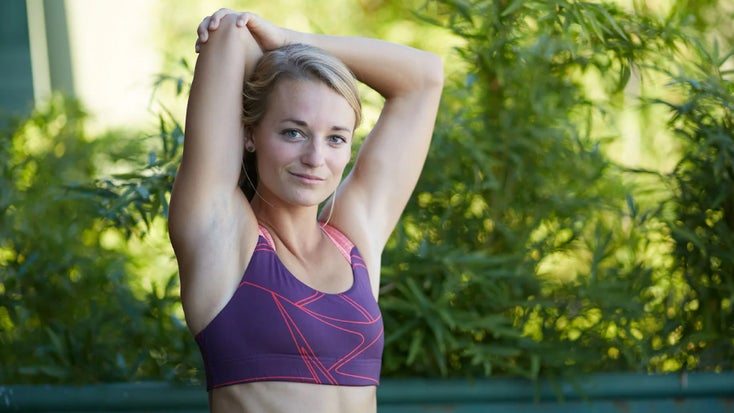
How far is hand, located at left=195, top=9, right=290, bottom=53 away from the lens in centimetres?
170

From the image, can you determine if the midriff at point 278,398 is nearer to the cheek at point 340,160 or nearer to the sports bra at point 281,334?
the sports bra at point 281,334

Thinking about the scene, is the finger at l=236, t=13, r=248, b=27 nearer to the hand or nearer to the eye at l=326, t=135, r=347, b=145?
the hand

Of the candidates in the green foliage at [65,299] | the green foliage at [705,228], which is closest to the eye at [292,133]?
the green foliage at [65,299]


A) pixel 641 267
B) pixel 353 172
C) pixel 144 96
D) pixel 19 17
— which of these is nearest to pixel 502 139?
pixel 641 267

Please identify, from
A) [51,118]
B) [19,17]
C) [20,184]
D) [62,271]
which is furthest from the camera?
[19,17]

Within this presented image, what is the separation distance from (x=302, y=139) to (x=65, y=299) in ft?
4.75

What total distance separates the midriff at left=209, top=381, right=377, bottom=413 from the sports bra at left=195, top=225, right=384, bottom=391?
0.4 inches

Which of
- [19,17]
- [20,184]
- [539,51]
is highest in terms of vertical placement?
[19,17]

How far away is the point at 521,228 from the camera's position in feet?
9.01

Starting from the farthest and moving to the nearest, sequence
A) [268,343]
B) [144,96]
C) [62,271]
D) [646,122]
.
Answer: [144,96]
[646,122]
[62,271]
[268,343]

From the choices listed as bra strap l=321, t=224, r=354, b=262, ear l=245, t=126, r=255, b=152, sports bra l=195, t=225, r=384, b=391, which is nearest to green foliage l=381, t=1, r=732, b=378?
bra strap l=321, t=224, r=354, b=262

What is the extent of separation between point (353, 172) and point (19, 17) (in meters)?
3.05

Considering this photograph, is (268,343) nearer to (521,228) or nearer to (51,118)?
(521,228)

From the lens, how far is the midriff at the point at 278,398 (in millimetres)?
1657
